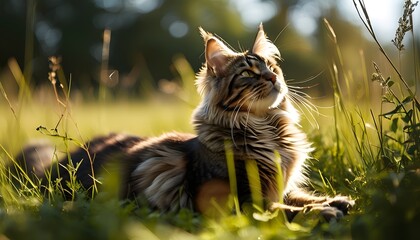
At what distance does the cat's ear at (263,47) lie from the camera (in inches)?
122

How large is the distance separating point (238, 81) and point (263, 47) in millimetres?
507

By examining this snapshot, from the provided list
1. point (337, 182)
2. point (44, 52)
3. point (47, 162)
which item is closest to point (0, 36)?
point (44, 52)

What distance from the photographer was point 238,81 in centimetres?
274

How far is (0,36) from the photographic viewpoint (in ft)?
68.2

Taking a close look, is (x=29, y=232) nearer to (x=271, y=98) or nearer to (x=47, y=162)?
(x=271, y=98)

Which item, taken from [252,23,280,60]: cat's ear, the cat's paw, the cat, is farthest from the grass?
[252,23,280,60]: cat's ear

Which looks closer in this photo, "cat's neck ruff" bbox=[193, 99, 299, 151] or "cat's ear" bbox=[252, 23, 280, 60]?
"cat's neck ruff" bbox=[193, 99, 299, 151]

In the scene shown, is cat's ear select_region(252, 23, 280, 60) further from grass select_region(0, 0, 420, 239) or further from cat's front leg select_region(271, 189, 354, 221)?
cat's front leg select_region(271, 189, 354, 221)

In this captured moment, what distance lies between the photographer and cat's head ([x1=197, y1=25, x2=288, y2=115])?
2705mm

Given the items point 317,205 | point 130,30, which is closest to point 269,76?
point 317,205

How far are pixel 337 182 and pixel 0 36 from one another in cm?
2092

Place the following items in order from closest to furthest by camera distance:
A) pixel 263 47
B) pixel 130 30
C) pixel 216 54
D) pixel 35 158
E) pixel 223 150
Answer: pixel 223 150
pixel 216 54
pixel 263 47
pixel 35 158
pixel 130 30

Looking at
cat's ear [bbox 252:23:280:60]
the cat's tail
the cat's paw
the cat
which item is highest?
cat's ear [bbox 252:23:280:60]

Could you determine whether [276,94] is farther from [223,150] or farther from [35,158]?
[35,158]
